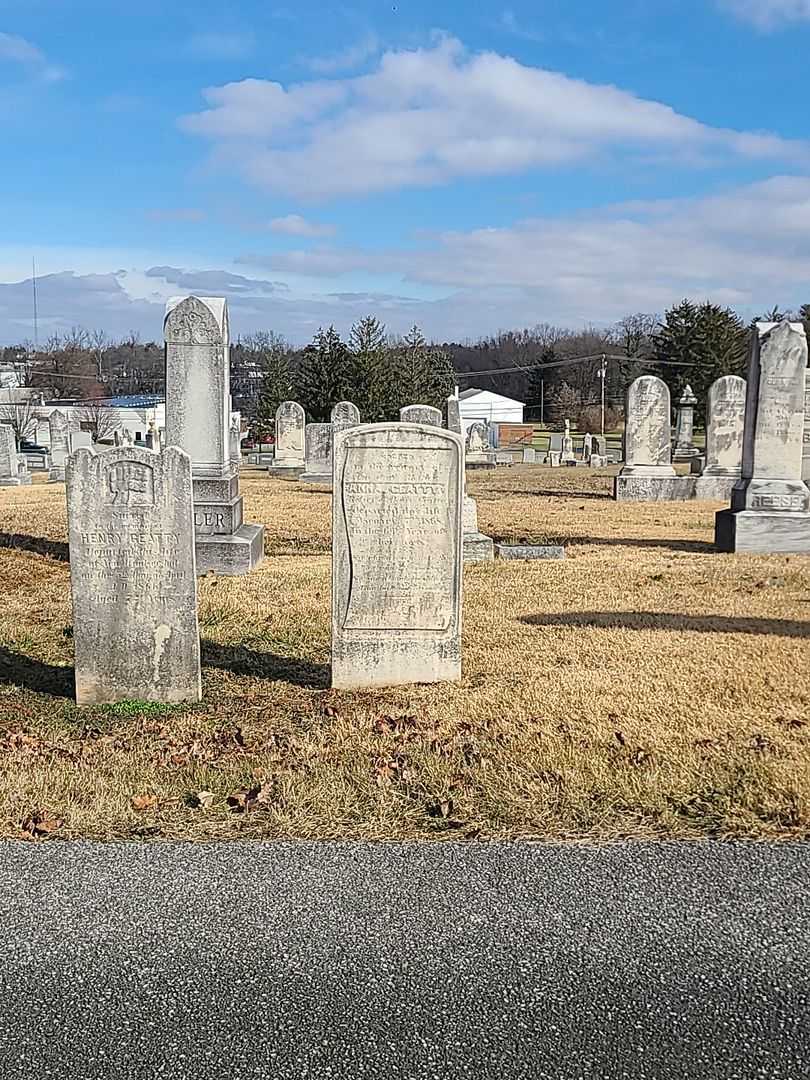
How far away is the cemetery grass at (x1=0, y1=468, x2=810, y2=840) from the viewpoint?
4238 millimetres

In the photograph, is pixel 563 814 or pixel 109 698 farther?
pixel 109 698

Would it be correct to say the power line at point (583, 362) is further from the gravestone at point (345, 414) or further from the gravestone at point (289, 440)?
the gravestone at point (345, 414)

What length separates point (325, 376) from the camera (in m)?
39.1

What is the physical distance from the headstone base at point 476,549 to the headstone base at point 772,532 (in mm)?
3258

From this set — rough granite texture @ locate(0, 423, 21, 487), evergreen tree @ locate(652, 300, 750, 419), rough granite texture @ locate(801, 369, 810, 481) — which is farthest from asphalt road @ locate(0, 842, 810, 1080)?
evergreen tree @ locate(652, 300, 750, 419)

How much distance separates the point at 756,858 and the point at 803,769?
40.1 inches

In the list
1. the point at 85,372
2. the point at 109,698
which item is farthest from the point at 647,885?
the point at 85,372

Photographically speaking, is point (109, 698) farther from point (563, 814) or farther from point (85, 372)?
point (85, 372)

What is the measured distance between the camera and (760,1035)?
105 inches

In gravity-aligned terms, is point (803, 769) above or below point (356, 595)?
below

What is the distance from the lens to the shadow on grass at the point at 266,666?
651 centimetres

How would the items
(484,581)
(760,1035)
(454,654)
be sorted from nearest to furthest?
(760,1035) < (454,654) < (484,581)

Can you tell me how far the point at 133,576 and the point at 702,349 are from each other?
5544 centimetres

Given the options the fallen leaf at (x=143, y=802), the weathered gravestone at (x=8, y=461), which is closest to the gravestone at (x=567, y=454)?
the weathered gravestone at (x=8, y=461)
